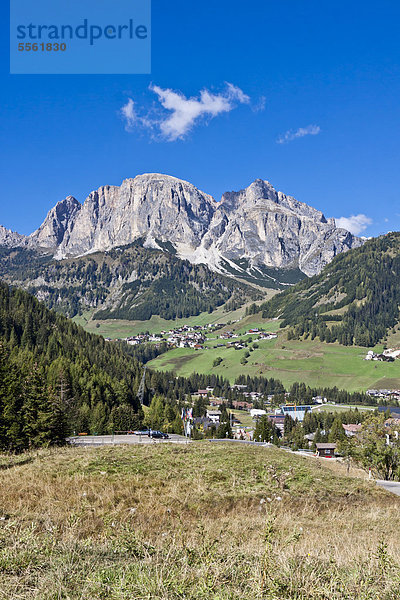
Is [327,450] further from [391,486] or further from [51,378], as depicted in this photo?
[391,486]

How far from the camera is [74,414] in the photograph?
83.2 meters

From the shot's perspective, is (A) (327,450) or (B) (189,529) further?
(A) (327,450)

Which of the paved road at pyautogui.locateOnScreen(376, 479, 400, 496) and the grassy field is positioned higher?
the grassy field

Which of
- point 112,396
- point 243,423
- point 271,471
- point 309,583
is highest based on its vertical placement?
point 309,583

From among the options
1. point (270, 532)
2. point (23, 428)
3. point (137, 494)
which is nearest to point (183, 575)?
point (270, 532)

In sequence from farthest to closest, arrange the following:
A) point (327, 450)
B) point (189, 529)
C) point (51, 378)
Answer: point (327, 450), point (51, 378), point (189, 529)

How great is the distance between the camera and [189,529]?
11.5 meters

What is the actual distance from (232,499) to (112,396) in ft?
312

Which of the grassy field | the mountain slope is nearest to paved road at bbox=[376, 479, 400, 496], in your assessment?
the grassy field

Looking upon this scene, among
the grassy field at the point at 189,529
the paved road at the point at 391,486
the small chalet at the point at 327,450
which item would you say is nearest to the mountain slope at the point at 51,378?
the grassy field at the point at 189,529

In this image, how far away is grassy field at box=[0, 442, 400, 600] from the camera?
5531 mm

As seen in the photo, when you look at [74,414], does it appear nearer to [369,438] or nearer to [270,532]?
[369,438]

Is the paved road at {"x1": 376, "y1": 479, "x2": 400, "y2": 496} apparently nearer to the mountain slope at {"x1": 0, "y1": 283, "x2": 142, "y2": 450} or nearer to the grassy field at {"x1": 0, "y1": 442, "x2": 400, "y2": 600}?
the grassy field at {"x1": 0, "y1": 442, "x2": 400, "y2": 600}

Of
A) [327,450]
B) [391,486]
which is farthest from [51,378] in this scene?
[327,450]
